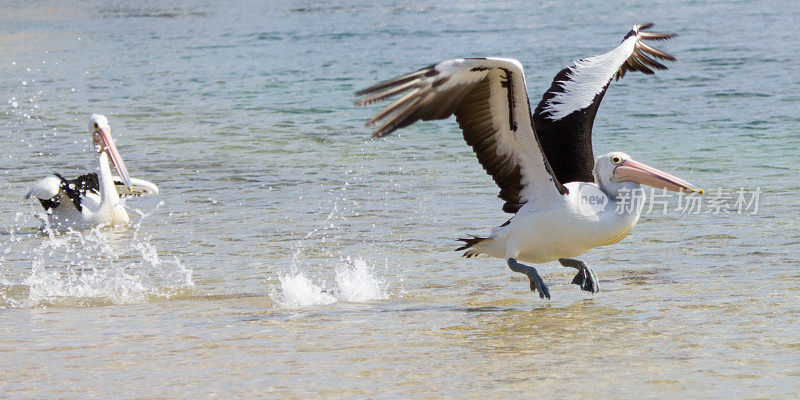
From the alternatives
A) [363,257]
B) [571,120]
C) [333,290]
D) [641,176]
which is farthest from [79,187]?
[641,176]

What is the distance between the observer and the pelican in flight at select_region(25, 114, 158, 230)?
9141 mm

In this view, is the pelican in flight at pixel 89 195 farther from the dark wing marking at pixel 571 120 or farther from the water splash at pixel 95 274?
the dark wing marking at pixel 571 120

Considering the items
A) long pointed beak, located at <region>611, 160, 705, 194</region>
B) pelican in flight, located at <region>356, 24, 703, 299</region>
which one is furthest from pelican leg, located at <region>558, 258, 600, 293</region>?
long pointed beak, located at <region>611, 160, 705, 194</region>

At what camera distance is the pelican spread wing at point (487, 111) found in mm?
5516

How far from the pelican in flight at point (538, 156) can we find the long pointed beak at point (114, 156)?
339 centimetres

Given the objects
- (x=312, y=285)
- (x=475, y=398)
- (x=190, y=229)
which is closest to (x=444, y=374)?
(x=475, y=398)

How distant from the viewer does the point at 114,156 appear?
9594 mm

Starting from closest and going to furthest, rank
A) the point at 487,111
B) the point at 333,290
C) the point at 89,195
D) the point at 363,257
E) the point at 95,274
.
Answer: the point at 487,111 → the point at 333,290 → the point at 95,274 → the point at 363,257 → the point at 89,195

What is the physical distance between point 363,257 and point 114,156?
2984 mm

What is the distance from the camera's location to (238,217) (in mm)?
8961

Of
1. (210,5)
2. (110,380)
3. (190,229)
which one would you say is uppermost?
(210,5)

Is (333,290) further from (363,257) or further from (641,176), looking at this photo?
(641,176)

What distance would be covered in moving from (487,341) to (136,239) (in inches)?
151

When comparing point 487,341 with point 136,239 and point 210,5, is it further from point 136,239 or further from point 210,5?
point 210,5
